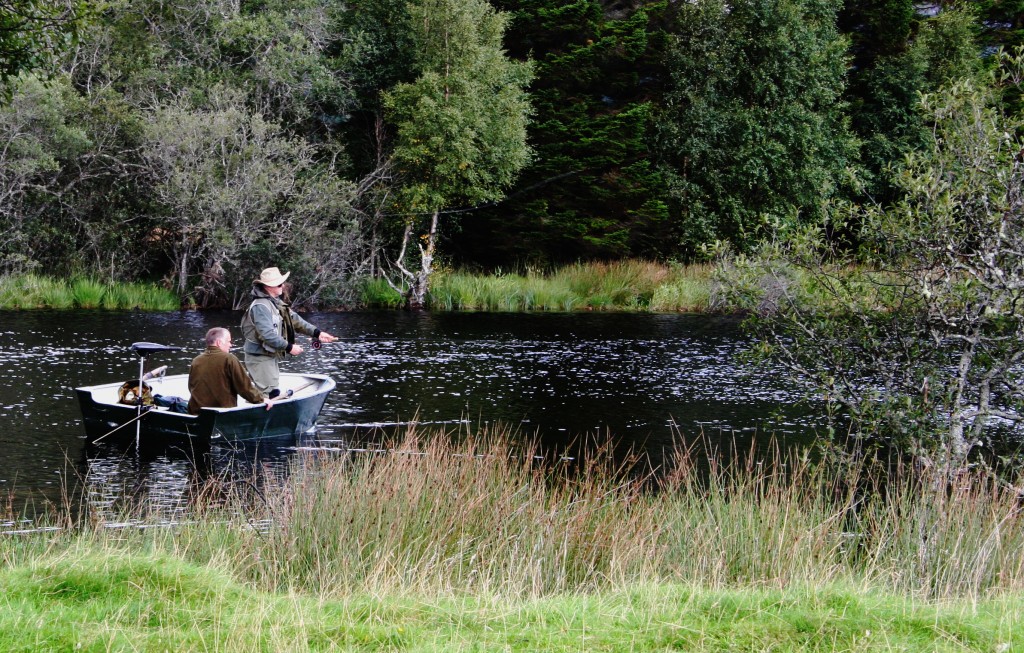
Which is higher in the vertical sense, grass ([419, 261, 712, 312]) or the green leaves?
the green leaves

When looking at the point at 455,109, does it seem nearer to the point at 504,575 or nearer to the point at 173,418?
the point at 173,418

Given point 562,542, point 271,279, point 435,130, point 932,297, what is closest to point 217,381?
point 271,279

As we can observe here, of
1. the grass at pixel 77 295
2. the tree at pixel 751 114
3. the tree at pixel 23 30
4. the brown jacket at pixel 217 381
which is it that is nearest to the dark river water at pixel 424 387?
the brown jacket at pixel 217 381

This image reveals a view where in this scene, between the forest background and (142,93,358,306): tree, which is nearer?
(142,93,358,306): tree

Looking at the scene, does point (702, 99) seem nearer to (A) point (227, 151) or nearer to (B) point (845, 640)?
(A) point (227, 151)

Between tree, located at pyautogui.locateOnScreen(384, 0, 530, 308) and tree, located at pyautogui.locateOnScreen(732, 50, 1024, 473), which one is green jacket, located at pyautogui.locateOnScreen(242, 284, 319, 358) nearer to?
tree, located at pyautogui.locateOnScreen(732, 50, 1024, 473)

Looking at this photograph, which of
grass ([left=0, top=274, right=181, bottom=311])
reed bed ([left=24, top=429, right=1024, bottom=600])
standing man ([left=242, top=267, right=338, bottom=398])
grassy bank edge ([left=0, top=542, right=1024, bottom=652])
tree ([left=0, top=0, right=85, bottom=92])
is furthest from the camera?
grass ([left=0, top=274, right=181, bottom=311])

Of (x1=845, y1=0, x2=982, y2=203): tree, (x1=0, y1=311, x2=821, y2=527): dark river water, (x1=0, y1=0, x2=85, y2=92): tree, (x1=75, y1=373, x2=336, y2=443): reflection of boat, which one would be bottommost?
Answer: (x1=0, y1=311, x2=821, y2=527): dark river water

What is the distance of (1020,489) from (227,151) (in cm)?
2896

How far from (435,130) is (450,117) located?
2.58 feet

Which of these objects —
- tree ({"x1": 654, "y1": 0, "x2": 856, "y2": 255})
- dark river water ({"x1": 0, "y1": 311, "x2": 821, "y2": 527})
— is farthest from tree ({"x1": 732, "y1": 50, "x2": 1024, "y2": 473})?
tree ({"x1": 654, "y1": 0, "x2": 856, "y2": 255})

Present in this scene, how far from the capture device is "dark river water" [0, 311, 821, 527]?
41.2 ft

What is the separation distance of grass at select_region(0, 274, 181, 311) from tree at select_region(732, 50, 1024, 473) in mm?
25681

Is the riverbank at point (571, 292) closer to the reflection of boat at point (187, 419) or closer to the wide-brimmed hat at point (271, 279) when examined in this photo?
the reflection of boat at point (187, 419)
